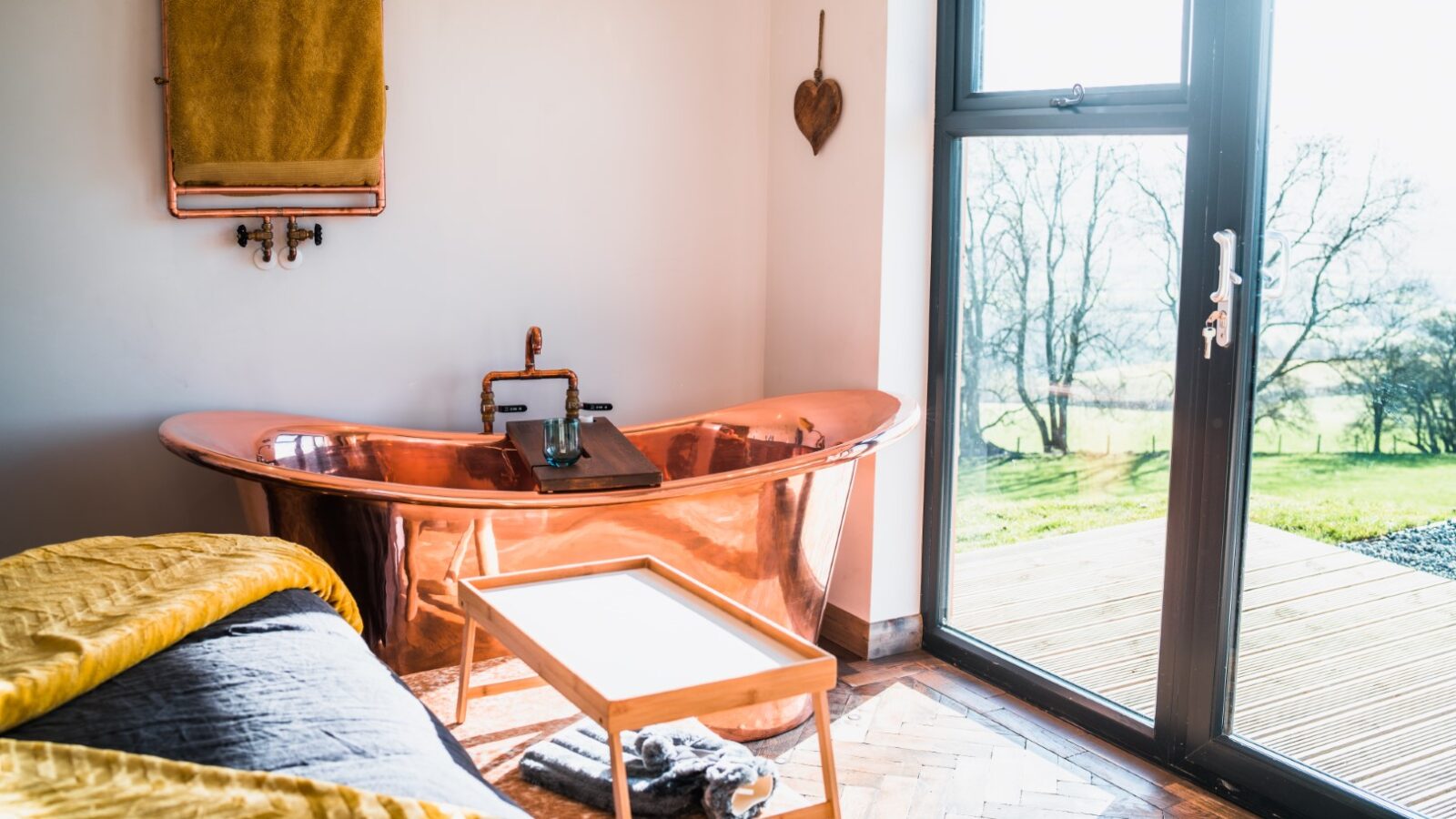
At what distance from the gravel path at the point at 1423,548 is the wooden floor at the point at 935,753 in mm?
625

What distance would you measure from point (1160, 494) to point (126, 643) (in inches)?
84.4

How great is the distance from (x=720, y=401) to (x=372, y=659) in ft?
7.61

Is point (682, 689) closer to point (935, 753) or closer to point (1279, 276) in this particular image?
point (935, 753)

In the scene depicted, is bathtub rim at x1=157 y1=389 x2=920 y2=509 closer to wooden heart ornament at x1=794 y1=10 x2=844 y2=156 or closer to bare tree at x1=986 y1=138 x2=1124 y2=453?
bare tree at x1=986 y1=138 x2=1124 y2=453

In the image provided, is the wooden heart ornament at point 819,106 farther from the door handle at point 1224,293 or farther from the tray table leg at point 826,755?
the tray table leg at point 826,755

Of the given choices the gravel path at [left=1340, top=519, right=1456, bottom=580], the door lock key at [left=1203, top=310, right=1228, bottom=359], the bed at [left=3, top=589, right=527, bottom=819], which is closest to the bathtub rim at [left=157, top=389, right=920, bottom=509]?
the door lock key at [left=1203, top=310, right=1228, bottom=359]

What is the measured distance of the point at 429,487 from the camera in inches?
111

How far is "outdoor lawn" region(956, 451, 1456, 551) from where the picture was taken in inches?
93.4

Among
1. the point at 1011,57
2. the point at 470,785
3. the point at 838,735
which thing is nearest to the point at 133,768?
the point at 470,785

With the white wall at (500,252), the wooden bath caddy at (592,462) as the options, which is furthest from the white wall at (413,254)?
the wooden bath caddy at (592,462)

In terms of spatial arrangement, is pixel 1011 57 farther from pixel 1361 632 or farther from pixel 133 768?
pixel 133 768

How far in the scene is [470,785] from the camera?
1.39 metres

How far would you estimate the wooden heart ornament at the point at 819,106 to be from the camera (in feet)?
11.8

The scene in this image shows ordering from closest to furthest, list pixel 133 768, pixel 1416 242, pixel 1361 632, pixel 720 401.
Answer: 1. pixel 133 768
2. pixel 1416 242
3. pixel 1361 632
4. pixel 720 401
